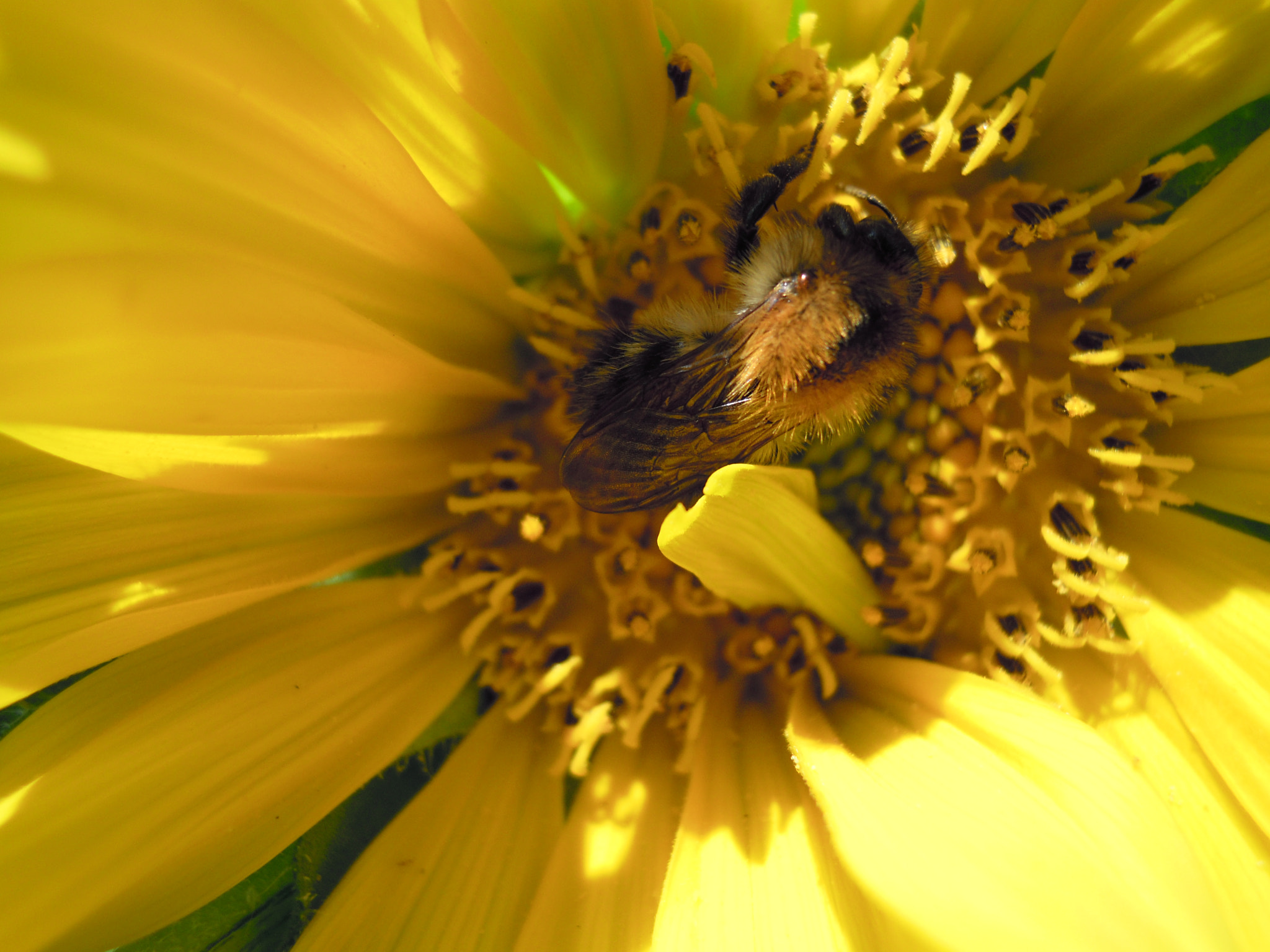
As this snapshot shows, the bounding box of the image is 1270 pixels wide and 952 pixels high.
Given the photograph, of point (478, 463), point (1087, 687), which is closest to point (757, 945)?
point (1087, 687)

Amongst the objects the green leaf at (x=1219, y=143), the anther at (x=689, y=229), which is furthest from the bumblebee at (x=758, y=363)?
the green leaf at (x=1219, y=143)

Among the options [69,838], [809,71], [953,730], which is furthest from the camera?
[809,71]

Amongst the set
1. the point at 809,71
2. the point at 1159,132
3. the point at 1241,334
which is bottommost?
the point at 1241,334

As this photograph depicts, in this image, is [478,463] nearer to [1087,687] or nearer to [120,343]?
[120,343]

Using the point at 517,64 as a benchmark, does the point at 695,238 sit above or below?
below

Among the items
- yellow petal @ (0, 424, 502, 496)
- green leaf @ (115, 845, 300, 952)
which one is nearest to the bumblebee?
yellow petal @ (0, 424, 502, 496)

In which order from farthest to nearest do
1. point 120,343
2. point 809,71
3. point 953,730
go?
point 809,71, point 953,730, point 120,343

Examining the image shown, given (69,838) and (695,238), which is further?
(695,238)

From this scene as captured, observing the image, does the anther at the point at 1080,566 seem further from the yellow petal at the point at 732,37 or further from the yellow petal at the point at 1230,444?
the yellow petal at the point at 732,37
